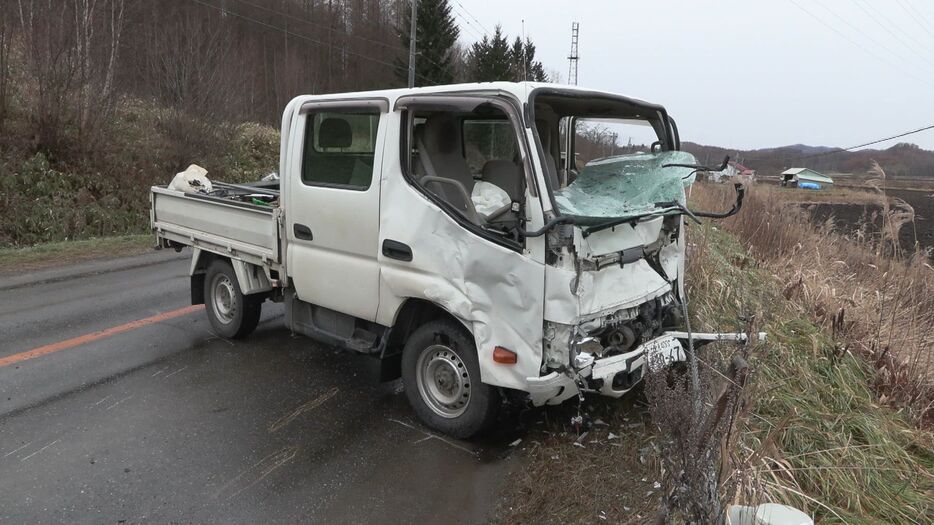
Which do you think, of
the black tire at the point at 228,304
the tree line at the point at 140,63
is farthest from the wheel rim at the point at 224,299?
the tree line at the point at 140,63

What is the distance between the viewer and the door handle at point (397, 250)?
13.3ft

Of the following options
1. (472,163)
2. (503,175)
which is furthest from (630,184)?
(472,163)

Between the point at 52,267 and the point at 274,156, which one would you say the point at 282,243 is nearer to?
the point at 52,267

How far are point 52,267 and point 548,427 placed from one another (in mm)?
8442

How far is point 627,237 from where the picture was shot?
4051mm

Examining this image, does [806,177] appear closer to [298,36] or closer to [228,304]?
[298,36]

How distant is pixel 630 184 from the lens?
4.36m

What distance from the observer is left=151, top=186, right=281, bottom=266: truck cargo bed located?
5125 mm

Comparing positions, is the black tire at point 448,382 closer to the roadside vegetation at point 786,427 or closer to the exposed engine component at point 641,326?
the roadside vegetation at point 786,427

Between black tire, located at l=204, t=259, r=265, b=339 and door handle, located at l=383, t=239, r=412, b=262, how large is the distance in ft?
7.41

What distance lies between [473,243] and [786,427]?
2.27m

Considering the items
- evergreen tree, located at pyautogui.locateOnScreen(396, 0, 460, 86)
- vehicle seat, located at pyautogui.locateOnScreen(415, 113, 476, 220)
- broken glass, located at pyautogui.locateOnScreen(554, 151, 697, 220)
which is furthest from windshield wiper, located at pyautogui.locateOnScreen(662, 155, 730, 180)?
evergreen tree, located at pyautogui.locateOnScreen(396, 0, 460, 86)

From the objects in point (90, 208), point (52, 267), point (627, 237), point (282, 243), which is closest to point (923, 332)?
point (627, 237)

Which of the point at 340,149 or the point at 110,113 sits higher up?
the point at 110,113
